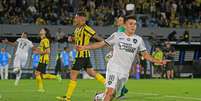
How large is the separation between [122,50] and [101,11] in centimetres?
3103

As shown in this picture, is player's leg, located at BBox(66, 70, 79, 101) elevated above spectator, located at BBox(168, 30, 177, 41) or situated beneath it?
situated beneath

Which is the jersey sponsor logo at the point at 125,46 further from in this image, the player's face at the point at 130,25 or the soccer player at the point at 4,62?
the soccer player at the point at 4,62

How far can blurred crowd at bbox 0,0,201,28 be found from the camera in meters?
40.1

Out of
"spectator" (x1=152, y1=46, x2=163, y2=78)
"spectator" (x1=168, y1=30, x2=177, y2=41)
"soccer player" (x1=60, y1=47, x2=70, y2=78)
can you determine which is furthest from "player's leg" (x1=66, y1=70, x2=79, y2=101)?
"spectator" (x1=168, y1=30, x2=177, y2=41)

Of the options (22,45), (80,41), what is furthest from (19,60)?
(80,41)

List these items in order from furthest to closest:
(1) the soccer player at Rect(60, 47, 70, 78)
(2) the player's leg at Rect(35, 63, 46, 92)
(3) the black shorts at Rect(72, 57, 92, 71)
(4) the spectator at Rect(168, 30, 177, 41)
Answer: (4) the spectator at Rect(168, 30, 177, 41), (1) the soccer player at Rect(60, 47, 70, 78), (2) the player's leg at Rect(35, 63, 46, 92), (3) the black shorts at Rect(72, 57, 92, 71)

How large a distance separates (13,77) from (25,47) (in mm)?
9911

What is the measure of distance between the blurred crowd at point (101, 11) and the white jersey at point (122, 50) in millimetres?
25282

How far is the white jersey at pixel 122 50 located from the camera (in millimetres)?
12117

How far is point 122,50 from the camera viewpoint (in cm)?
1213

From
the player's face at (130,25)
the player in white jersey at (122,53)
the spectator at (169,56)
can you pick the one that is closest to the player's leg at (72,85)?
the player in white jersey at (122,53)

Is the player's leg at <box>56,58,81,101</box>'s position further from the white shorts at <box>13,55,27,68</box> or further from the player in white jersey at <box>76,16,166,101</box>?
the white shorts at <box>13,55,27,68</box>

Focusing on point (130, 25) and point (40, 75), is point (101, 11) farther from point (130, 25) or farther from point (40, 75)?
point (130, 25)

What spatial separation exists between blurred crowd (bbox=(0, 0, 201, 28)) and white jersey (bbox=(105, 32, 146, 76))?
995 inches
